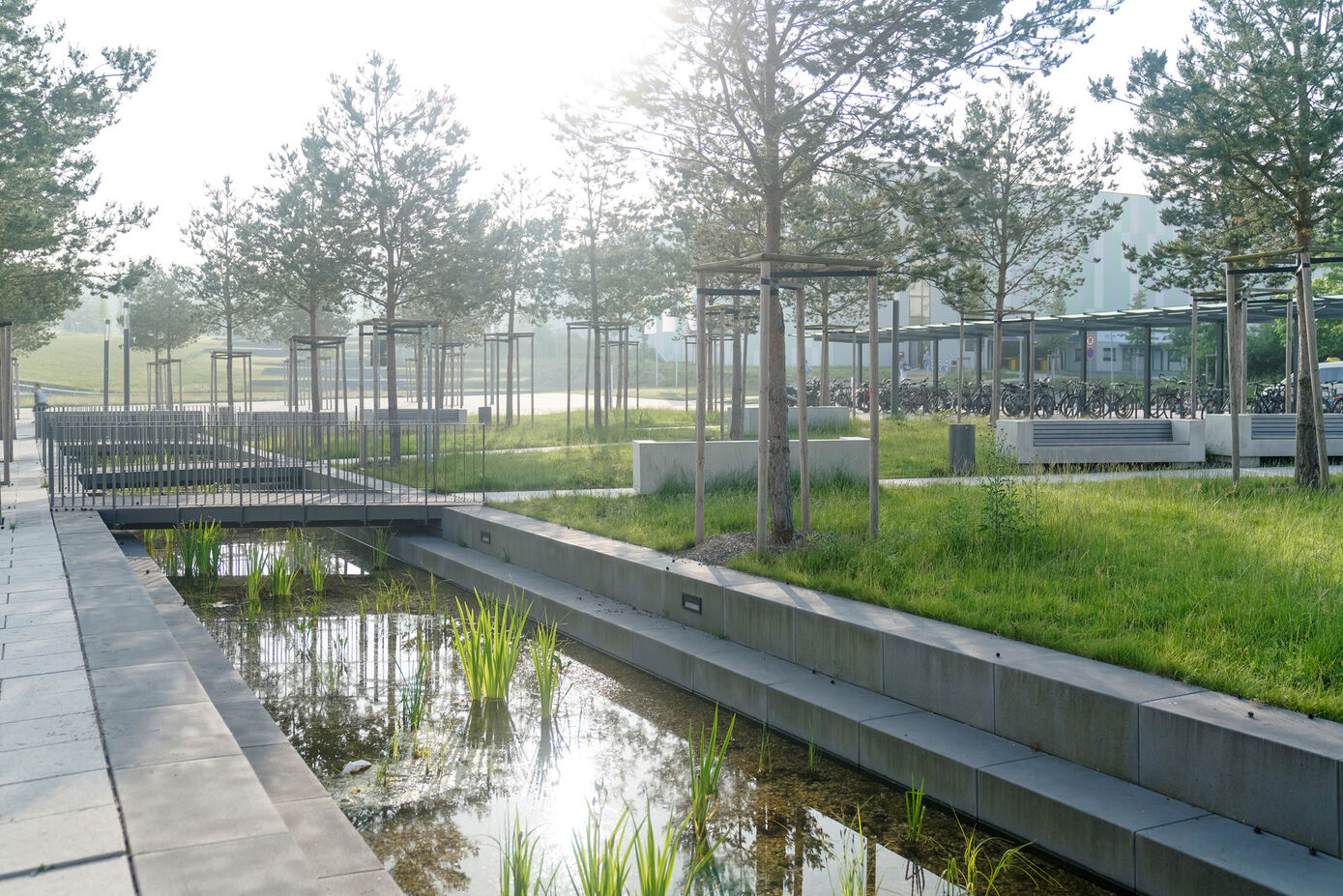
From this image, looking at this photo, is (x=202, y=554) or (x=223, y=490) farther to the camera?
(x=223, y=490)

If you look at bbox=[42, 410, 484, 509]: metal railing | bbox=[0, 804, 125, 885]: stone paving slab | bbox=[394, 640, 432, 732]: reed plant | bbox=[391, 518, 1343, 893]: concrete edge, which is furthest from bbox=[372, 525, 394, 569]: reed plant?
bbox=[0, 804, 125, 885]: stone paving slab

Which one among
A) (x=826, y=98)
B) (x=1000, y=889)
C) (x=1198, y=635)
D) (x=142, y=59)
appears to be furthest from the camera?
(x=142, y=59)

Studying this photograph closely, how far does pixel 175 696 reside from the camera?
482 cm

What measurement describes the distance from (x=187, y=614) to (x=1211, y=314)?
23.4 m

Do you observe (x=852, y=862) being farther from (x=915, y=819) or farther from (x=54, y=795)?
(x=54, y=795)

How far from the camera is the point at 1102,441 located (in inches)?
637

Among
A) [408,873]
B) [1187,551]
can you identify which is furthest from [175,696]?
[1187,551]

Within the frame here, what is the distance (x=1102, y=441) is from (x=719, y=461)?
6791 millimetres

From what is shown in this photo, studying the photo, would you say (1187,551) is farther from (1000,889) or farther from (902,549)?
(1000,889)

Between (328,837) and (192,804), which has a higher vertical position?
(192,804)

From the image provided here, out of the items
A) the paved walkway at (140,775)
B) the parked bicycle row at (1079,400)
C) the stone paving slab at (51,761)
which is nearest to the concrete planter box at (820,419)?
the parked bicycle row at (1079,400)

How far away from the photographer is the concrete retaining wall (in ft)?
13.5

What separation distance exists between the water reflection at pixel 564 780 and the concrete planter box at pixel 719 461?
5.01 meters

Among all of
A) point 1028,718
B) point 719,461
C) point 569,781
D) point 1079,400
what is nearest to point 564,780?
point 569,781
